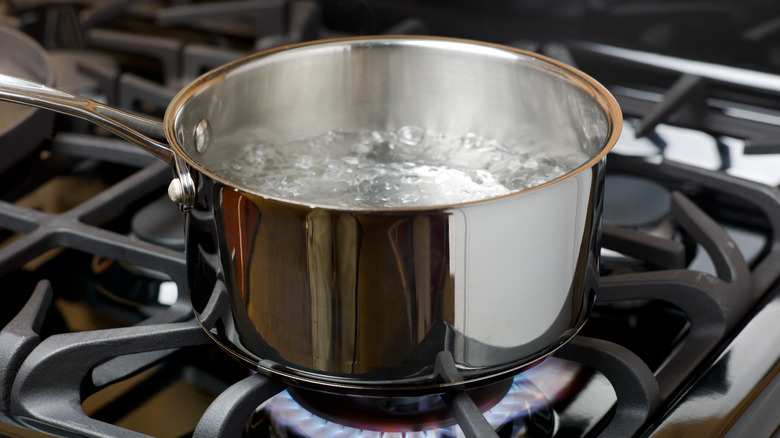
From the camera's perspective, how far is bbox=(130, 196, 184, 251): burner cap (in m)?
0.52

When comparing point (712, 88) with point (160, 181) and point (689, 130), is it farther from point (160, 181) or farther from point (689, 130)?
point (160, 181)

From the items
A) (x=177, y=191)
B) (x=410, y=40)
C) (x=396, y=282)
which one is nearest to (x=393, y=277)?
(x=396, y=282)

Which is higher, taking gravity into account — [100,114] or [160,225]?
[100,114]

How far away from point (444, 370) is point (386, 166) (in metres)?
0.20

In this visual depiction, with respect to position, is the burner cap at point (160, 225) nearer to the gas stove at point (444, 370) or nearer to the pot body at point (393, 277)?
the gas stove at point (444, 370)

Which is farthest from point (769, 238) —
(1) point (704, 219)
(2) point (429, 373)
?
(2) point (429, 373)

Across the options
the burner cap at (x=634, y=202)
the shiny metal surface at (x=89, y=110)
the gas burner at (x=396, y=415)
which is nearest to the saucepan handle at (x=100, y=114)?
the shiny metal surface at (x=89, y=110)

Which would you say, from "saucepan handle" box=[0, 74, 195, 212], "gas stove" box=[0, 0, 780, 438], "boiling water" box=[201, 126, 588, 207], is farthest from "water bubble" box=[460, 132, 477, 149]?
"saucepan handle" box=[0, 74, 195, 212]

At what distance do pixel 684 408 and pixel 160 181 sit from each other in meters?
0.35

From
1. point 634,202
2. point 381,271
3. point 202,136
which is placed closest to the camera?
point 381,271

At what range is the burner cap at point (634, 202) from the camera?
54 centimetres

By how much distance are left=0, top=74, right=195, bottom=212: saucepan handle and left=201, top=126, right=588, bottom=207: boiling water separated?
7cm

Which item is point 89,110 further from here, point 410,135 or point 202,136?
point 410,135

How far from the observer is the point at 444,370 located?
1.14 ft
